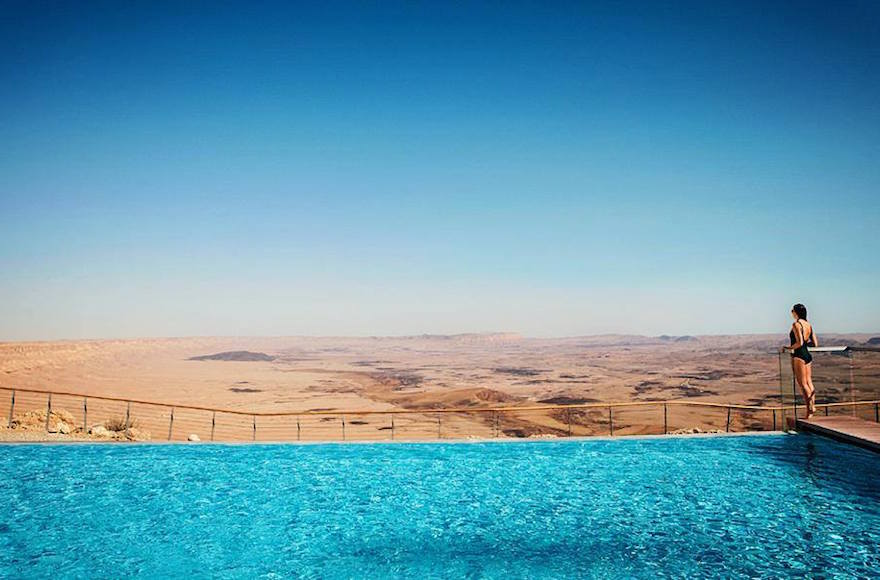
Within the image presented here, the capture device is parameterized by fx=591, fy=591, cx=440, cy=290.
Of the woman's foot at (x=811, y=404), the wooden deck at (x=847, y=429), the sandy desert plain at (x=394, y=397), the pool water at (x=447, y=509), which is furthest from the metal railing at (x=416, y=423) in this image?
the wooden deck at (x=847, y=429)

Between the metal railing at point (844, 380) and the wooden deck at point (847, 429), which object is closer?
the wooden deck at point (847, 429)

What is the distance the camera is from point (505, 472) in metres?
9.15

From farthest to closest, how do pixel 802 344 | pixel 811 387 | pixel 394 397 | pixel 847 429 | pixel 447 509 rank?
pixel 394 397, pixel 811 387, pixel 802 344, pixel 847 429, pixel 447 509

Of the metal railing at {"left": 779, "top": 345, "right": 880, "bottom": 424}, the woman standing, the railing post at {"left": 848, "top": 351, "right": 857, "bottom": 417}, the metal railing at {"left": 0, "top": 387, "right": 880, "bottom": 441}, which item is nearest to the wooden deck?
the metal railing at {"left": 779, "top": 345, "right": 880, "bottom": 424}

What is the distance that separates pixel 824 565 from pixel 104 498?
853 cm

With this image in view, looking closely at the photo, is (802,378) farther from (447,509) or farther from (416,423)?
(416,423)

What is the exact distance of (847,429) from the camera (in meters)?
8.52

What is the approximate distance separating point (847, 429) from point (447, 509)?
592cm

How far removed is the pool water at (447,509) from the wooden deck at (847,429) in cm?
18

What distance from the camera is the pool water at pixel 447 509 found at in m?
5.80

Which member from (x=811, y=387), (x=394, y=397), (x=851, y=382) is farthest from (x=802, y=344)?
(x=394, y=397)

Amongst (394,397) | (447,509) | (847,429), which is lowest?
(394,397)

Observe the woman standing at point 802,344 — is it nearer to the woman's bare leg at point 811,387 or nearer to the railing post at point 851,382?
the woman's bare leg at point 811,387

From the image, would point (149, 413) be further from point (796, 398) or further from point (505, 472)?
point (796, 398)
